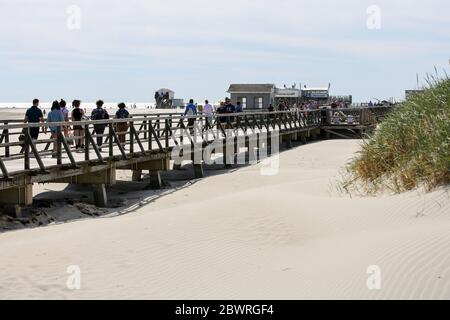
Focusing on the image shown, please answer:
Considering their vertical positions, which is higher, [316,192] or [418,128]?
[418,128]

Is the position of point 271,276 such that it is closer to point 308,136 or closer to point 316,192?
point 316,192

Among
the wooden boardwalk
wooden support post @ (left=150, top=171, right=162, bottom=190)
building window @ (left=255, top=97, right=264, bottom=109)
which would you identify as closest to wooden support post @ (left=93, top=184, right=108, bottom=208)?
the wooden boardwalk

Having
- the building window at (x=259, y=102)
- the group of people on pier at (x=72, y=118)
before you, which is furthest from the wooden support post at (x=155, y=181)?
the building window at (x=259, y=102)

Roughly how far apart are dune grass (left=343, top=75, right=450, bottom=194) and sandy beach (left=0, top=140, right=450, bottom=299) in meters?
0.56

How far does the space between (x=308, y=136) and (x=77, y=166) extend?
26.5m

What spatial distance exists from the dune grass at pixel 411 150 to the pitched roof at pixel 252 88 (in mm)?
41923

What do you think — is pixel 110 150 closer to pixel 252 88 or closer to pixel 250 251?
pixel 250 251

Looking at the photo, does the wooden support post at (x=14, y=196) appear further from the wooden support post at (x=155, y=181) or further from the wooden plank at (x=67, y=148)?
the wooden support post at (x=155, y=181)

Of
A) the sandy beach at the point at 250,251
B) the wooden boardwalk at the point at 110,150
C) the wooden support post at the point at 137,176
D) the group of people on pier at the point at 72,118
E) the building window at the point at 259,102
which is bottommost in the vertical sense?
the wooden support post at the point at 137,176

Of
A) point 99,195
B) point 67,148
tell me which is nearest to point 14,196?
point 67,148

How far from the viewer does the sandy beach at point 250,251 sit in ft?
25.2

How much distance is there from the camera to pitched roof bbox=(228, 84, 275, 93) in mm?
57906

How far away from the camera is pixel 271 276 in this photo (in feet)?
27.1
